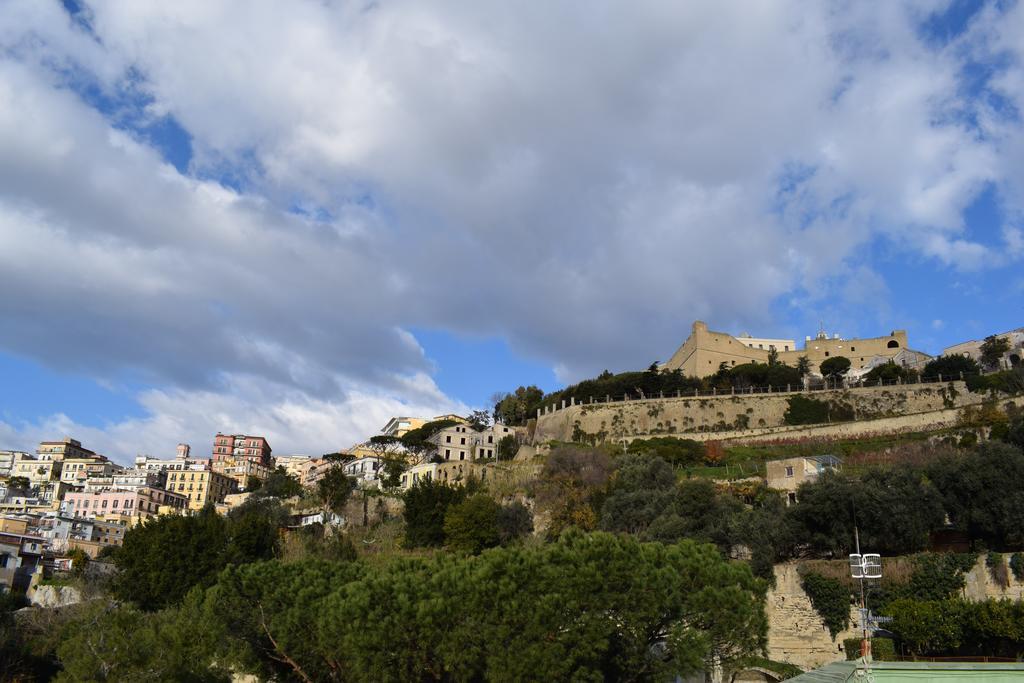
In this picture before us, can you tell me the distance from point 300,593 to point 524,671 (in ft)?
21.0

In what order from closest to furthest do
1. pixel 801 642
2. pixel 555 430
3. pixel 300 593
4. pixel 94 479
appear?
pixel 300 593
pixel 801 642
pixel 555 430
pixel 94 479

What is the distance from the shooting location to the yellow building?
298 ft

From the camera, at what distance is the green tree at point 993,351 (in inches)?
2744

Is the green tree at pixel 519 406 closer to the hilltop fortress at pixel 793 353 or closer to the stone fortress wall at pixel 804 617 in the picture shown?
the hilltop fortress at pixel 793 353

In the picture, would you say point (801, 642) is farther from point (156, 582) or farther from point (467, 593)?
point (156, 582)

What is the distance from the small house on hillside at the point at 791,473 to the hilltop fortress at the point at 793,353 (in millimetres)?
38484

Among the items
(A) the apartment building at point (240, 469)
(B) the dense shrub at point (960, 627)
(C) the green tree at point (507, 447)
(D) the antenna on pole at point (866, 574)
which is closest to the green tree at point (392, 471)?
(C) the green tree at point (507, 447)

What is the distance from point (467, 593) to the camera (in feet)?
57.4

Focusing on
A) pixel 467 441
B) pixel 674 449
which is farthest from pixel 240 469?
pixel 674 449

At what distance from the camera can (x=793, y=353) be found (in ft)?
281

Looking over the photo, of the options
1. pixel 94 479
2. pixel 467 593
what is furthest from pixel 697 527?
pixel 94 479

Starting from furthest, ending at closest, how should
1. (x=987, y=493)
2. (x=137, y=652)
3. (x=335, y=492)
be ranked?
1. (x=335, y=492)
2. (x=987, y=493)
3. (x=137, y=652)

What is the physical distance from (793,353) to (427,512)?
A: 185 ft

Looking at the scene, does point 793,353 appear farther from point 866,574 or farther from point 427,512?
point 866,574
